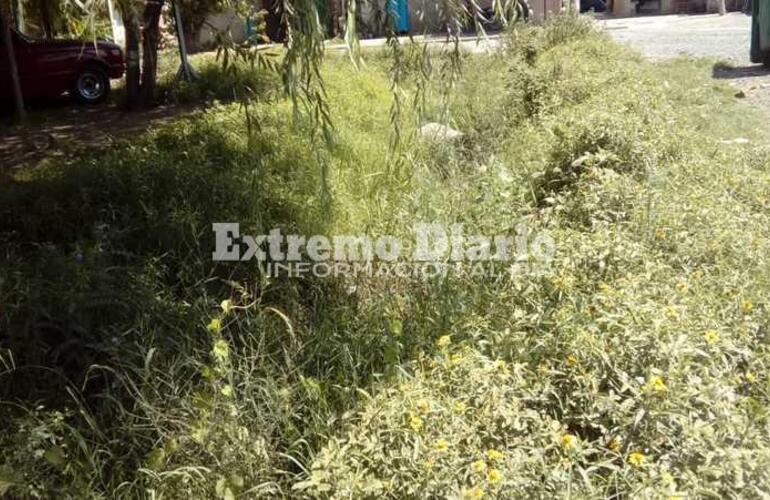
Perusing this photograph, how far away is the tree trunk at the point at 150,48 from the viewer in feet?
26.3

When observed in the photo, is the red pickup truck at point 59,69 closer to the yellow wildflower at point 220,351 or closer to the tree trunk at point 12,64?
the tree trunk at point 12,64

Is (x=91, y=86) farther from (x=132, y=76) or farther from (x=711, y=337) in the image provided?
(x=711, y=337)

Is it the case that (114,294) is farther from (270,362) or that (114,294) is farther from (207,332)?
(270,362)

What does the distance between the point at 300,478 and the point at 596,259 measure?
5.62 feet

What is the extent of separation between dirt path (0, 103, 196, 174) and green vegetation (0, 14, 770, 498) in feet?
5.26

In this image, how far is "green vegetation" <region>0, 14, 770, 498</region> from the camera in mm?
2055

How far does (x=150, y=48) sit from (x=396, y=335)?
6892mm

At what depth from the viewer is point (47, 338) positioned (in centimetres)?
302

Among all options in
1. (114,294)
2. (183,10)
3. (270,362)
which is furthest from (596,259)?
(183,10)

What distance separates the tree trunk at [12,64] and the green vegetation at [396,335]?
3.73 meters

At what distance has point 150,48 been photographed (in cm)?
840

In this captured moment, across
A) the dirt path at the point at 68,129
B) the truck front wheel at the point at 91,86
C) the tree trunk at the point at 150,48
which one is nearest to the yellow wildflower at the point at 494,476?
the dirt path at the point at 68,129

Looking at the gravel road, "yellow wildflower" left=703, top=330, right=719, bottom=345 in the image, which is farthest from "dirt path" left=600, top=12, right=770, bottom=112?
"yellow wildflower" left=703, top=330, right=719, bottom=345

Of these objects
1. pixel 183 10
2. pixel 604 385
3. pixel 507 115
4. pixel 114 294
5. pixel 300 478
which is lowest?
pixel 300 478
